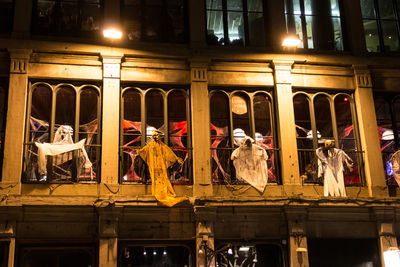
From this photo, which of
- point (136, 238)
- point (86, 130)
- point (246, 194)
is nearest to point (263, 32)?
point (246, 194)

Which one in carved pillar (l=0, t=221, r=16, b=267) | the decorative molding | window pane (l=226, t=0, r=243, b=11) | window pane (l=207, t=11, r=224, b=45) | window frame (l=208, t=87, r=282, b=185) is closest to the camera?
carved pillar (l=0, t=221, r=16, b=267)

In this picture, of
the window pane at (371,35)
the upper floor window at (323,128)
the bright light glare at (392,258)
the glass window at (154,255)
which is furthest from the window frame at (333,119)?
the glass window at (154,255)

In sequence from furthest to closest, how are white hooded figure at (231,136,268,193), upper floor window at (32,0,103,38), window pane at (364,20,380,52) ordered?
window pane at (364,20,380,52)
upper floor window at (32,0,103,38)
white hooded figure at (231,136,268,193)

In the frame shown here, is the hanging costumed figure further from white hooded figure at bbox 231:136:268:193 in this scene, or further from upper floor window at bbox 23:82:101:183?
upper floor window at bbox 23:82:101:183

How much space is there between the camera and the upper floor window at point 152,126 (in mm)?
14719

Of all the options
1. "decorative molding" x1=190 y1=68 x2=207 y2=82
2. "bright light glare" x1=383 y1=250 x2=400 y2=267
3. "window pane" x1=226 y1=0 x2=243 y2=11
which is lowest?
"bright light glare" x1=383 y1=250 x2=400 y2=267

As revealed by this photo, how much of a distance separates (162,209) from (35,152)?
3778mm

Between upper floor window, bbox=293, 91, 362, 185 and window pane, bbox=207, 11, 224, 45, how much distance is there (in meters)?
2.97

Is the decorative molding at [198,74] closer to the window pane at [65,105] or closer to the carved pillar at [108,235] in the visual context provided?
the window pane at [65,105]

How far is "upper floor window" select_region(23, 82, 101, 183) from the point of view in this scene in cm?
1414

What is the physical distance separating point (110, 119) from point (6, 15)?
4524 millimetres

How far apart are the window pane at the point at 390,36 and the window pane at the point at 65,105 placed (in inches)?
400

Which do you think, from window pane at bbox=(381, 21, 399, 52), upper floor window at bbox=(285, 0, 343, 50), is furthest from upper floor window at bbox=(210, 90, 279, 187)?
window pane at bbox=(381, 21, 399, 52)

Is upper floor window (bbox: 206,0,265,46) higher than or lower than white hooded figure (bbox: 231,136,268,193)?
higher
